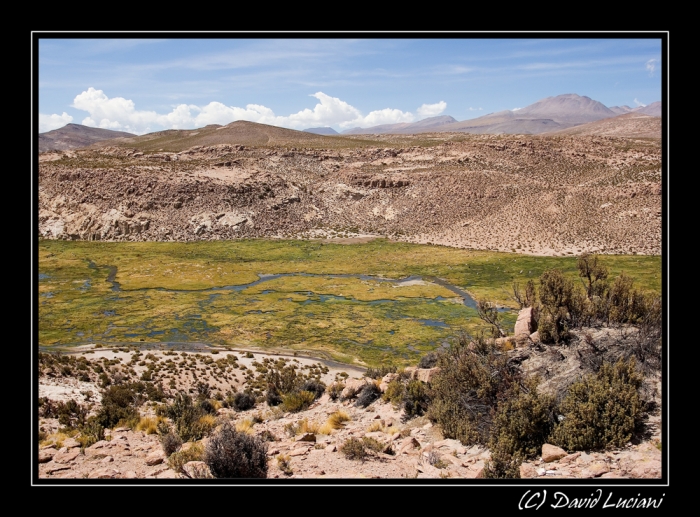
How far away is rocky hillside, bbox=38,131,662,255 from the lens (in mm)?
55094

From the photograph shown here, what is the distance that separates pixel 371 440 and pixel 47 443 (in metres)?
7.25

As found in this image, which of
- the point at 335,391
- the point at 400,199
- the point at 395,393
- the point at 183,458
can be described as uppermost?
the point at 400,199

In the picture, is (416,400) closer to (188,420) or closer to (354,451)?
(354,451)

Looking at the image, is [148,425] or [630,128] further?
[630,128]

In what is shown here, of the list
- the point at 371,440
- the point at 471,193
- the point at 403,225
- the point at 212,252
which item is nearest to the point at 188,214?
the point at 212,252

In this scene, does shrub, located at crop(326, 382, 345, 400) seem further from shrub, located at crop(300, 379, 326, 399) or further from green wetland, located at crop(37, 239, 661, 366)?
green wetland, located at crop(37, 239, 661, 366)

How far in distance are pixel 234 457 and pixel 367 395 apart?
670 cm

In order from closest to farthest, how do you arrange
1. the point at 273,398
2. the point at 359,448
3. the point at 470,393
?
the point at 359,448 < the point at 470,393 < the point at 273,398

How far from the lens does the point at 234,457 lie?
7.91 meters

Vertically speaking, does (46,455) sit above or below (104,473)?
below

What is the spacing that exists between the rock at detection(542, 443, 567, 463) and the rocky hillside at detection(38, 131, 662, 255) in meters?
44.6

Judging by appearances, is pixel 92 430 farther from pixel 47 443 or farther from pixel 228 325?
pixel 228 325

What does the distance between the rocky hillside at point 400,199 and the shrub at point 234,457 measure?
46.6m

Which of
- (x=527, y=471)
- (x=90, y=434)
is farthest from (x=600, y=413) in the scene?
(x=90, y=434)
